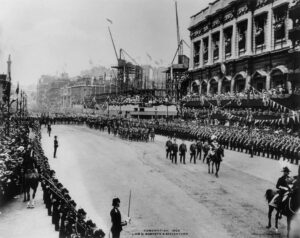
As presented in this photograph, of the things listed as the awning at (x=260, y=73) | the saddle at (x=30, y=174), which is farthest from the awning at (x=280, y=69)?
the saddle at (x=30, y=174)

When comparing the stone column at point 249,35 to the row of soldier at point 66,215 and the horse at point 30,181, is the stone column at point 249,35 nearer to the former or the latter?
the row of soldier at point 66,215

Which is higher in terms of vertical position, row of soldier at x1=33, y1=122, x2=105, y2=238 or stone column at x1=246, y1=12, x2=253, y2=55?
stone column at x1=246, y1=12, x2=253, y2=55

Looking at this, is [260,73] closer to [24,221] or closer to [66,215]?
[24,221]

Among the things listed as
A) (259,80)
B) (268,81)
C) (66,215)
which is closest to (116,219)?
(66,215)

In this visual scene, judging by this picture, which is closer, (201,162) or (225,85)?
(201,162)

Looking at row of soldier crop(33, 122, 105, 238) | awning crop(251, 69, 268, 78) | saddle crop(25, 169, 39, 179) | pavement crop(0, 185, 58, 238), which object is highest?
awning crop(251, 69, 268, 78)

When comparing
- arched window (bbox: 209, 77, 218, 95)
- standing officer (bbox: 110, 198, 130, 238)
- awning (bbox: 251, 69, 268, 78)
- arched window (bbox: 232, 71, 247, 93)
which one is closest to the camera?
standing officer (bbox: 110, 198, 130, 238)

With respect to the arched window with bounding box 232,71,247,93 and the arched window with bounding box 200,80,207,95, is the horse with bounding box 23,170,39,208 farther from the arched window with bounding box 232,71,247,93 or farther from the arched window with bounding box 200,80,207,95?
the arched window with bounding box 200,80,207,95

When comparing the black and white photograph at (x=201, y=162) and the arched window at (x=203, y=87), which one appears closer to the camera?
the black and white photograph at (x=201, y=162)

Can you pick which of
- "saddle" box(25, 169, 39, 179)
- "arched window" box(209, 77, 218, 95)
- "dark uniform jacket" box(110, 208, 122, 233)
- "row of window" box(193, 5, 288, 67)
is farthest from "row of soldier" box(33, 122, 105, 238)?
"arched window" box(209, 77, 218, 95)
